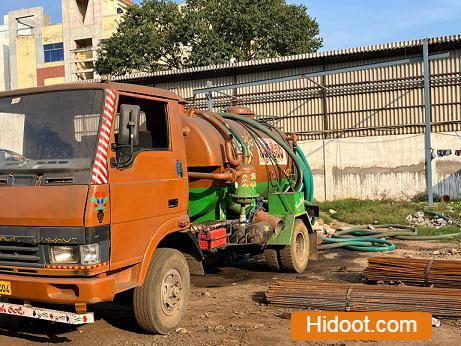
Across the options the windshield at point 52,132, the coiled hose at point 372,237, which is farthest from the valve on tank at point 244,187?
the coiled hose at point 372,237

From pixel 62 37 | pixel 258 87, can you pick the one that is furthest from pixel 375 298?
pixel 62 37

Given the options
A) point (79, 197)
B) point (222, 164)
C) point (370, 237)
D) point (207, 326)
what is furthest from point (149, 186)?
point (370, 237)

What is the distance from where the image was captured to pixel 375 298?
5.95m

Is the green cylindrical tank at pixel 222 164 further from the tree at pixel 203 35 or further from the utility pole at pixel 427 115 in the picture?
the tree at pixel 203 35

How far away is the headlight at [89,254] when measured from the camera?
445cm

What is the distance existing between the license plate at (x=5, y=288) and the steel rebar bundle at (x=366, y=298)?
10.4 ft

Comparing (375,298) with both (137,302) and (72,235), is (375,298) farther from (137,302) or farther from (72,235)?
(72,235)

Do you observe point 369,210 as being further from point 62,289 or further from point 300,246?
point 62,289

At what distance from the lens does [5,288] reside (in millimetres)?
4652

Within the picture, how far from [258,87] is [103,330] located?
56.9 feet

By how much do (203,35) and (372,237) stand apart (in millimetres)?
24302

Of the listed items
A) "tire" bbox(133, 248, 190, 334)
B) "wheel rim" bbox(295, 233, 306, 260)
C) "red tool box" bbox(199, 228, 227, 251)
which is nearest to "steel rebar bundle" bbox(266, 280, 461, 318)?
"red tool box" bbox(199, 228, 227, 251)

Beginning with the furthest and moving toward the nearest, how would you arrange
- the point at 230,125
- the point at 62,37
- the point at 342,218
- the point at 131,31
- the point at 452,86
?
1. the point at 62,37
2. the point at 131,31
3. the point at 452,86
4. the point at 342,218
5. the point at 230,125

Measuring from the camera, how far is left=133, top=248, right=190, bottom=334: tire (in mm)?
5199
